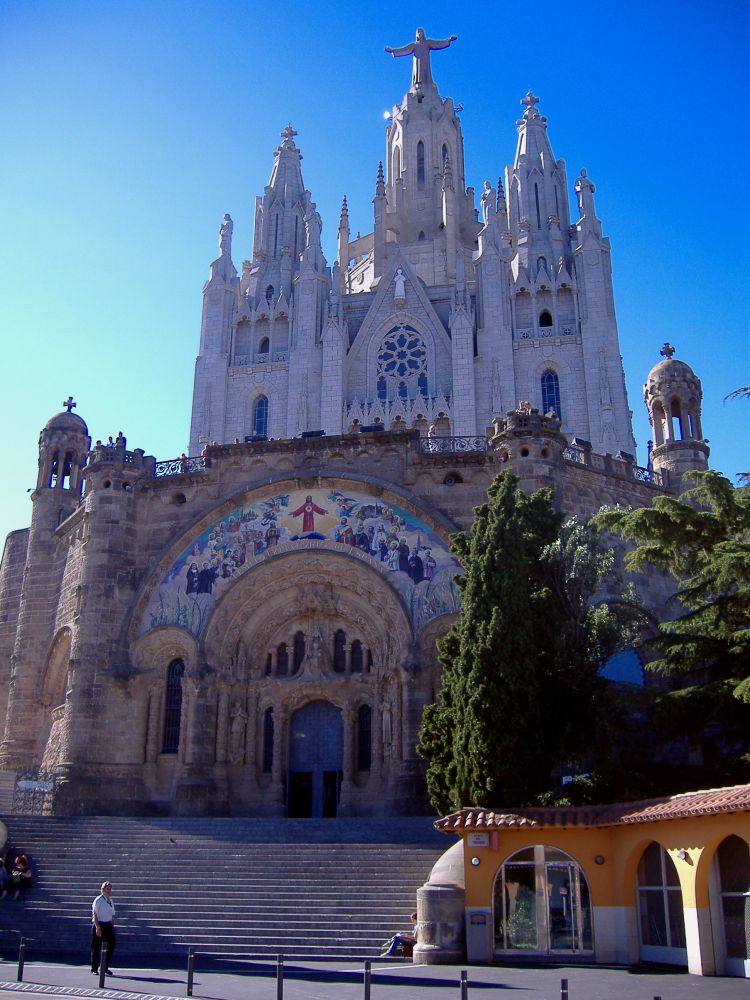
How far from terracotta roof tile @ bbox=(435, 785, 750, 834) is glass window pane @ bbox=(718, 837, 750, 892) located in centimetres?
67

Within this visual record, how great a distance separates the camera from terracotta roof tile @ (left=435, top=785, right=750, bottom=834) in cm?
1252

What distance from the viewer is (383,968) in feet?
43.5

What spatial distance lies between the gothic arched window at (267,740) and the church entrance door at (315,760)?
1.55ft

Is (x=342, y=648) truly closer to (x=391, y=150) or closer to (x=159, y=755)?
(x=159, y=755)

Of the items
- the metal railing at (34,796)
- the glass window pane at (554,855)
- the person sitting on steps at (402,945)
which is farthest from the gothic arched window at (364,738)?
the glass window pane at (554,855)

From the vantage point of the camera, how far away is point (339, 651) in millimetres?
24547

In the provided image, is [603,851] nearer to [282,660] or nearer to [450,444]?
[282,660]

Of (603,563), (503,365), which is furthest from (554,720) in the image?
(503,365)

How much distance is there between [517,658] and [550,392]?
31405 millimetres

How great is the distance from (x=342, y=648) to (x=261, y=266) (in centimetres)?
3372

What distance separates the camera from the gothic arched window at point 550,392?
45875 millimetres

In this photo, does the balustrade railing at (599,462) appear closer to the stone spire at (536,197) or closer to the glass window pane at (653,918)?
the glass window pane at (653,918)

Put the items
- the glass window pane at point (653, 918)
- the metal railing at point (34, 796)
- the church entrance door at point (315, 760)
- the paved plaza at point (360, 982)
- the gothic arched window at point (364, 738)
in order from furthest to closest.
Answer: the church entrance door at point (315, 760), the gothic arched window at point (364, 738), the metal railing at point (34, 796), the glass window pane at point (653, 918), the paved plaza at point (360, 982)

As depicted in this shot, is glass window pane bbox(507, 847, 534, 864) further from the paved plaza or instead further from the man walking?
the man walking
